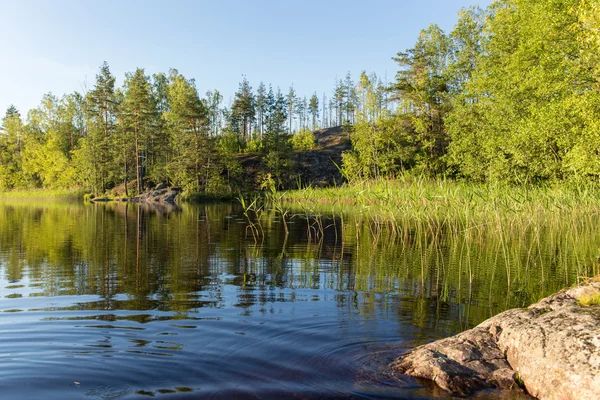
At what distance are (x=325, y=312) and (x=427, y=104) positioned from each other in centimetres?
3811

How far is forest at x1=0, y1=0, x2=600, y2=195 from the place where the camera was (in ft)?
64.6

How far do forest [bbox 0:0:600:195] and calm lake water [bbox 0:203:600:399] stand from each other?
340cm

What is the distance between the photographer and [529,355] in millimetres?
3910

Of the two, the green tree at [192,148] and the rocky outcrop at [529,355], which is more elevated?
the green tree at [192,148]

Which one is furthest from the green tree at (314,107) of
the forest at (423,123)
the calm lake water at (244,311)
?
the calm lake water at (244,311)

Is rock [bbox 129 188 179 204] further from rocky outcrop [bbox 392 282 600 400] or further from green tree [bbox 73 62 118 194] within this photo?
rocky outcrop [bbox 392 282 600 400]

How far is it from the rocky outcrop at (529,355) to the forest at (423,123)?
23.5 feet

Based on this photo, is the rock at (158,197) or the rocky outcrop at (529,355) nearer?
the rocky outcrop at (529,355)

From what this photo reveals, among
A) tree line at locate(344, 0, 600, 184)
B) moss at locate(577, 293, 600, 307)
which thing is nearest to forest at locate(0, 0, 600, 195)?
tree line at locate(344, 0, 600, 184)

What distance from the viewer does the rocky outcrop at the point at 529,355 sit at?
11.3 ft

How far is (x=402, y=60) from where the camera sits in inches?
1618

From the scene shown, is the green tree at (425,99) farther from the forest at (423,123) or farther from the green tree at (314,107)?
the green tree at (314,107)

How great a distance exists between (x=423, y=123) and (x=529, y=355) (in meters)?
38.6

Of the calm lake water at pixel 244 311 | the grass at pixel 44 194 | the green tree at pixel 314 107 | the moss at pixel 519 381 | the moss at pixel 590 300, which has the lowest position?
the moss at pixel 519 381
